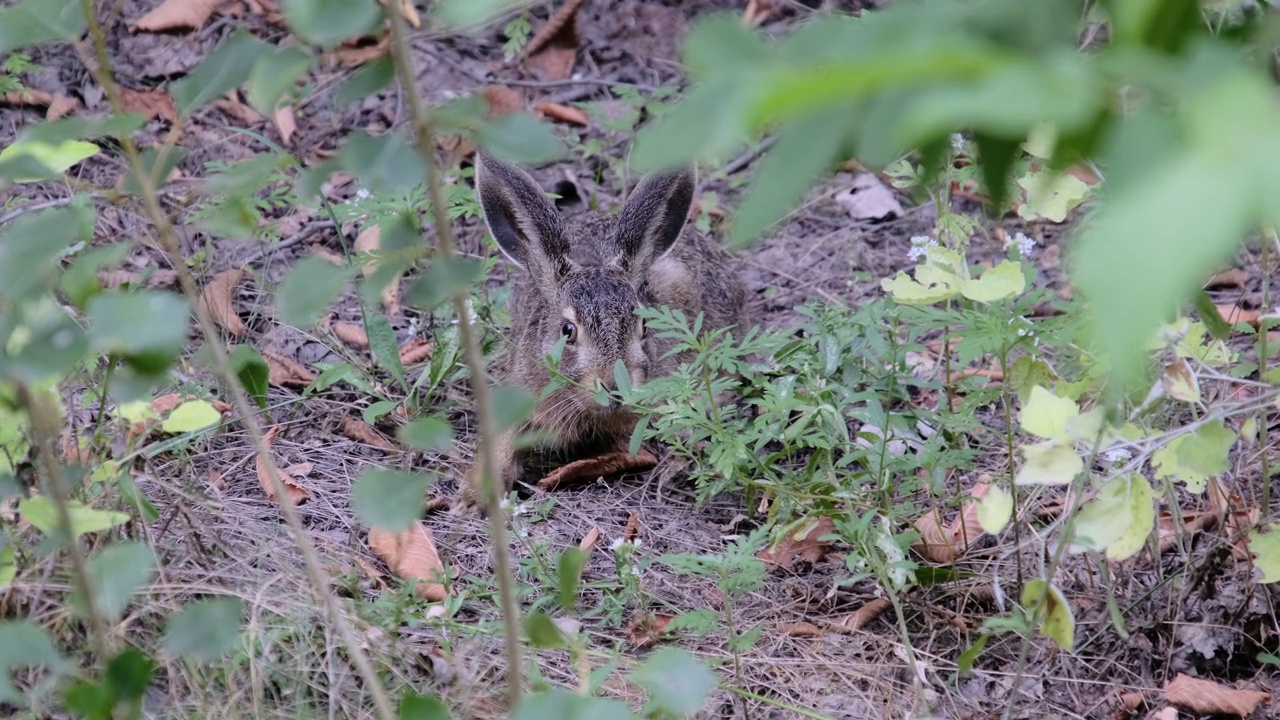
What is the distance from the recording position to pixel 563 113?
7031 mm

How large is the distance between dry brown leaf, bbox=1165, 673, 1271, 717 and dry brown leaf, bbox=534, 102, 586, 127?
4.82 meters

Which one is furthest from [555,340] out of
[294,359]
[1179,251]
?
[1179,251]

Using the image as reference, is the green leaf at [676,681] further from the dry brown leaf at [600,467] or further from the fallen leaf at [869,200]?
the fallen leaf at [869,200]

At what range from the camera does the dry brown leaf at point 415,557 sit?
3604 millimetres

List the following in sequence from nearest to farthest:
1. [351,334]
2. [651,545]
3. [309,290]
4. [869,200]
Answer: [309,290]
[651,545]
[351,334]
[869,200]

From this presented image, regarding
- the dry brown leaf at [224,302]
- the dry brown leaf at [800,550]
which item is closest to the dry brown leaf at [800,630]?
the dry brown leaf at [800,550]

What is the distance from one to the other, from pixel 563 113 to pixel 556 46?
67 centimetres

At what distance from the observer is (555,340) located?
203 inches

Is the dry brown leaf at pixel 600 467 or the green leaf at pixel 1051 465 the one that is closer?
the green leaf at pixel 1051 465

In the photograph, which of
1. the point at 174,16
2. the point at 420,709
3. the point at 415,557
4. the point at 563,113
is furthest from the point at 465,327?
the point at 174,16

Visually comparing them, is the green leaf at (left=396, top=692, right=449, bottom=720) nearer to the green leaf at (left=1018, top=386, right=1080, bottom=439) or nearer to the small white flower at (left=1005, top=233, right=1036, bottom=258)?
the green leaf at (left=1018, top=386, right=1080, bottom=439)

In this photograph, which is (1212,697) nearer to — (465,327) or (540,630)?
(540,630)

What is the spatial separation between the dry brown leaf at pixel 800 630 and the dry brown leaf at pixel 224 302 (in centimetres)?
287

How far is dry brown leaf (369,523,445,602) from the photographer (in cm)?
360
